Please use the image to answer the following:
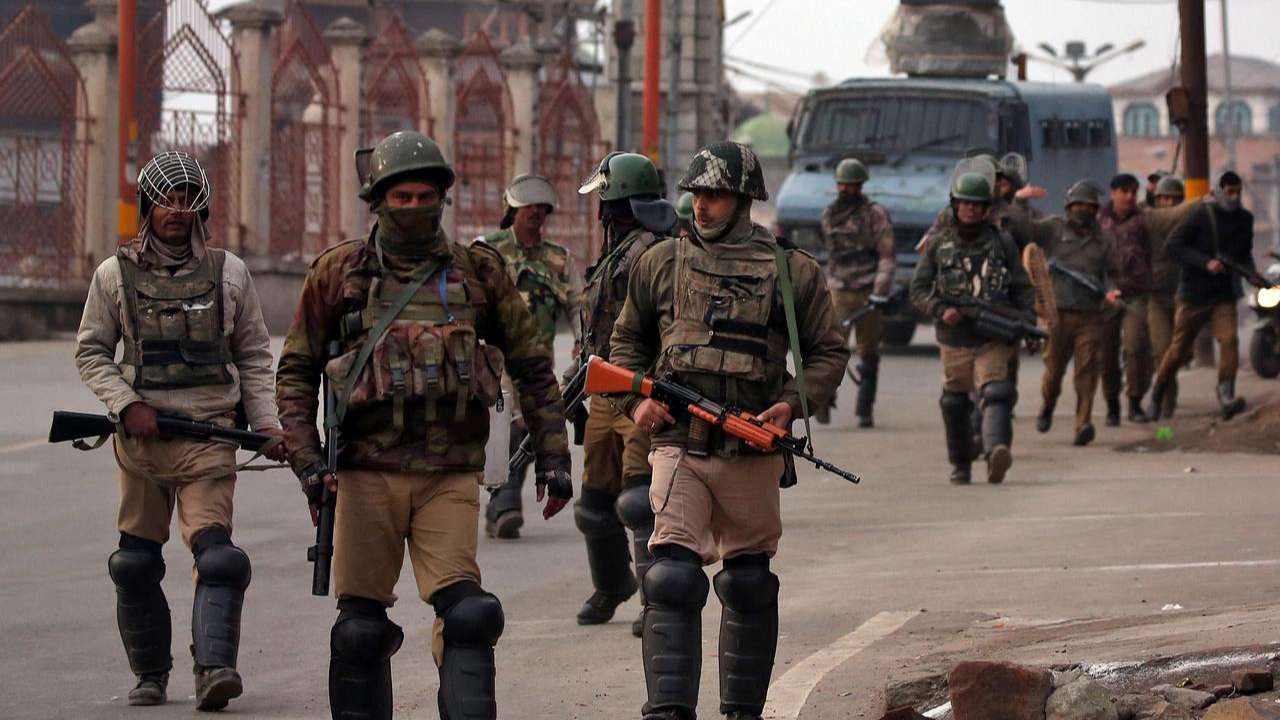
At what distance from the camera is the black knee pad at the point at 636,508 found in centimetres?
805

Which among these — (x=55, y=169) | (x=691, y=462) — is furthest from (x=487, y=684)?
(x=55, y=169)

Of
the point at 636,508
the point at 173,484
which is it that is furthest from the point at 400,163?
the point at 636,508

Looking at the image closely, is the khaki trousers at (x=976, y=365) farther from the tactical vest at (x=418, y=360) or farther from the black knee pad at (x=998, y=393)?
the tactical vest at (x=418, y=360)

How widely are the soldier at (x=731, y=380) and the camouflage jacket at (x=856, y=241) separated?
32.2ft

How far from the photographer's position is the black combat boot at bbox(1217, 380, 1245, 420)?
16.8m

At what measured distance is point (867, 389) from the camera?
17.6m

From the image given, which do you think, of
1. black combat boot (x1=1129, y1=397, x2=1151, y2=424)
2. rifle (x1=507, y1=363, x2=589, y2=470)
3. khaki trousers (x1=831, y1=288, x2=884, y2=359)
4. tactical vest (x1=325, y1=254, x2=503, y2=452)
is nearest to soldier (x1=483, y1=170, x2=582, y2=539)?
rifle (x1=507, y1=363, x2=589, y2=470)

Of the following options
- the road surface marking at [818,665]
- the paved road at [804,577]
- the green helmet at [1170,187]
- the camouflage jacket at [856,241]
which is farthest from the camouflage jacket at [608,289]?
the green helmet at [1170,187]

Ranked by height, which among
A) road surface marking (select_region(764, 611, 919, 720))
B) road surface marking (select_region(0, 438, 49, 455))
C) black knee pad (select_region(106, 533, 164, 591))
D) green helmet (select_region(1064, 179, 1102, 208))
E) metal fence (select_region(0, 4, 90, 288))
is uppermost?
metal fence (select_region(0, 4, 90, 288))

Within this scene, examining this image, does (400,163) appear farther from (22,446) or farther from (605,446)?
(22,446)

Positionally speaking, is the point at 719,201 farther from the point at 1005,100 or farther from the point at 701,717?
the point at 1005,100

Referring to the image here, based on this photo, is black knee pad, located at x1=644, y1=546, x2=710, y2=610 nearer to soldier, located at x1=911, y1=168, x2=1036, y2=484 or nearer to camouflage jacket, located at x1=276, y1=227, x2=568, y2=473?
camouflage jacket, located at x1=276, y1=227, x2=568, y2=473

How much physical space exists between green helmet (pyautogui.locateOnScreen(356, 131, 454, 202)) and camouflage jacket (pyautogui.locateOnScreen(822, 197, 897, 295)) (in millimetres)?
10663

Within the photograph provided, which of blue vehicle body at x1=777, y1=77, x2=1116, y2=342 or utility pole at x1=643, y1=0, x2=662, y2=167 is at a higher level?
utility pole at x1=643, y1=0, x2=662, y2=167
